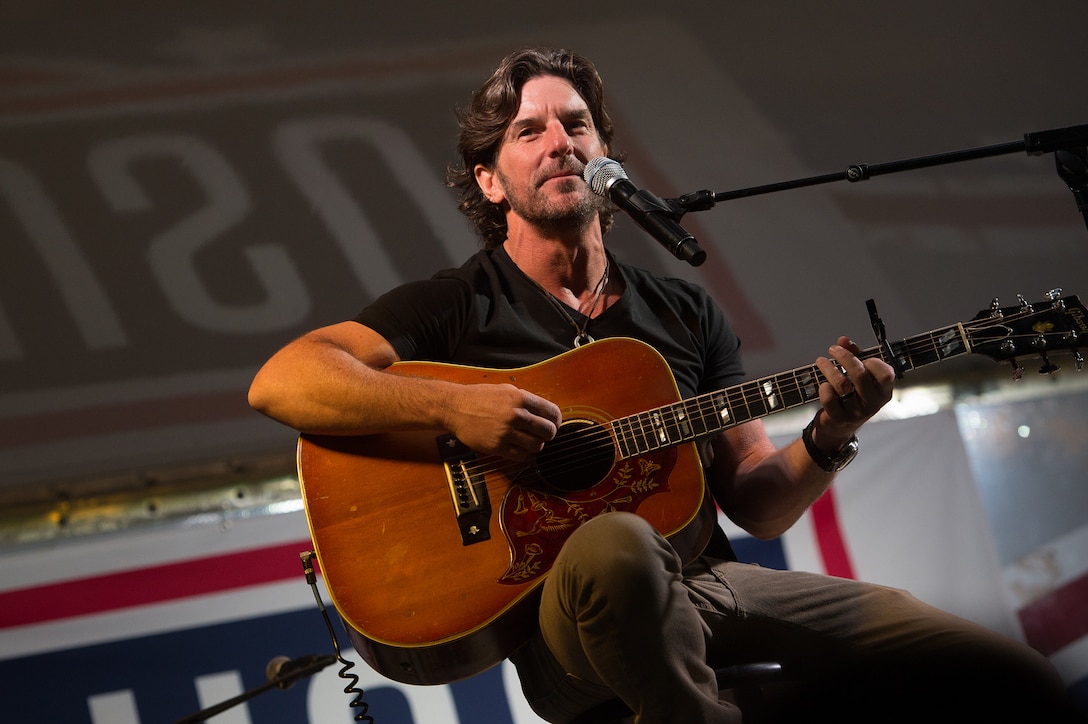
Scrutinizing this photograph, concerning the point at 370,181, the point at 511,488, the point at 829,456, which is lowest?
the point at 829,456

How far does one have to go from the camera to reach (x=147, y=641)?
128 inches

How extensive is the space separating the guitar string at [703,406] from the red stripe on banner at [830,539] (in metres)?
1.54

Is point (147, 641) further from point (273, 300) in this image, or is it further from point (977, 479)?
point (977, 479)

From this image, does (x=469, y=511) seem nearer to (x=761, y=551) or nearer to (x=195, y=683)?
(x=195, y=683)

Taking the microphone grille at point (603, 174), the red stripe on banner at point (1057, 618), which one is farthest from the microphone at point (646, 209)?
the red stripe on banner at point (1057, 618)

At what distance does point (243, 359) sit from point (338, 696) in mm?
1254

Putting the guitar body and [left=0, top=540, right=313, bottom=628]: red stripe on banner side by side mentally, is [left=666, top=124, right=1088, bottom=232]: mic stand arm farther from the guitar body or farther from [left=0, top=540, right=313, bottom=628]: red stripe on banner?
[left=0, top=540, right=313, bottom=628]: red stripe on banner

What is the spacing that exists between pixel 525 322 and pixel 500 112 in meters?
0.73

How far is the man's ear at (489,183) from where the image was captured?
283cm

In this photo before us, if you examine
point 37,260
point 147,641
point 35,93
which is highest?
point 35,93

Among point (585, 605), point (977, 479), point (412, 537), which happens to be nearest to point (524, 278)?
point (412, 537)

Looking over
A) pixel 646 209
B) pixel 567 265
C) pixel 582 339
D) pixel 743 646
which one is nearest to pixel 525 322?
pixel 582 339

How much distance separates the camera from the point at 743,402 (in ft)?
7.24

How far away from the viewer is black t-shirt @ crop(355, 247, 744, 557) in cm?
232
